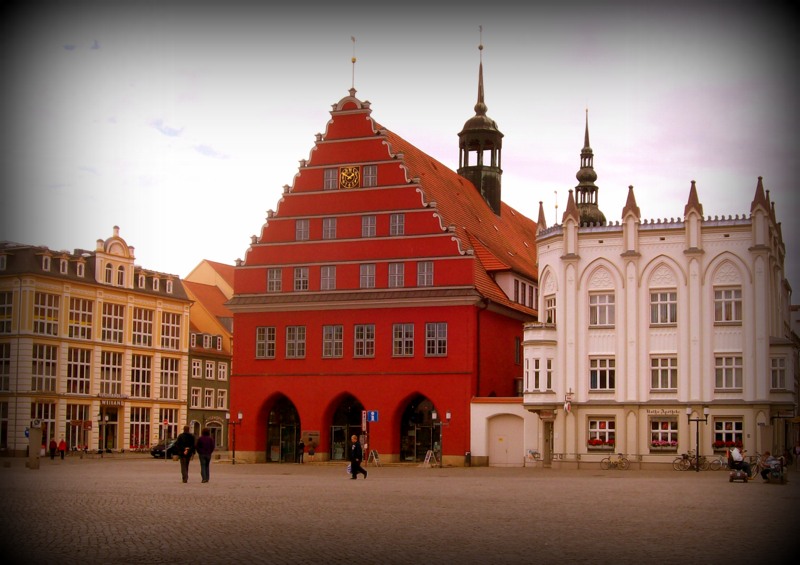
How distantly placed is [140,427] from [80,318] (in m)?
13.8

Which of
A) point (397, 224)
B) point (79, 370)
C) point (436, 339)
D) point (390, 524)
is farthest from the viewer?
point (79, 370)

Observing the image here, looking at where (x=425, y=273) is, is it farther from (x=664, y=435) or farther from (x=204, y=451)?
(x=204, y=451)

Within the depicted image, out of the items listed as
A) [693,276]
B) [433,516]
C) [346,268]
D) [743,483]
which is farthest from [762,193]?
[433,516]

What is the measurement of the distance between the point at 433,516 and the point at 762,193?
3493 centimetres

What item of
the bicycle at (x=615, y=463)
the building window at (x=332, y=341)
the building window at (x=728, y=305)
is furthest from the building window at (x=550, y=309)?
the building window at (x=332, y=341)

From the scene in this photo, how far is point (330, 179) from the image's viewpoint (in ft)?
215

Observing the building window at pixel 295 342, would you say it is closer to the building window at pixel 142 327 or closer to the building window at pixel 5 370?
the building window at pixel 5 370

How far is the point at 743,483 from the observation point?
3919 centimetres

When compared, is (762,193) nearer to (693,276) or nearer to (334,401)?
(693,276)

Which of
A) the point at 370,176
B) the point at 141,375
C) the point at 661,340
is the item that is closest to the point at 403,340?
the point at 370,176

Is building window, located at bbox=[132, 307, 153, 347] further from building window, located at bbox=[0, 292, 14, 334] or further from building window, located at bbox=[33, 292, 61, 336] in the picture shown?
building window, located at bbox=[0, 292, 14, 334]

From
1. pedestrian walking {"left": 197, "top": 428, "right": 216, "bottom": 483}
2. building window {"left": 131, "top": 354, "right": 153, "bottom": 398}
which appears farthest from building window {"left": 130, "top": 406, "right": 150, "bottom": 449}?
pedestrian walking {"left": 197, "top": 428, "right": 216, "bottom": 483}

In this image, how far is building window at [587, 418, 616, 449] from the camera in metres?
55.5

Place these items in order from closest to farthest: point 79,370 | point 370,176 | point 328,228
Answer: point 370,176 < point 328,228 < point 79,370
